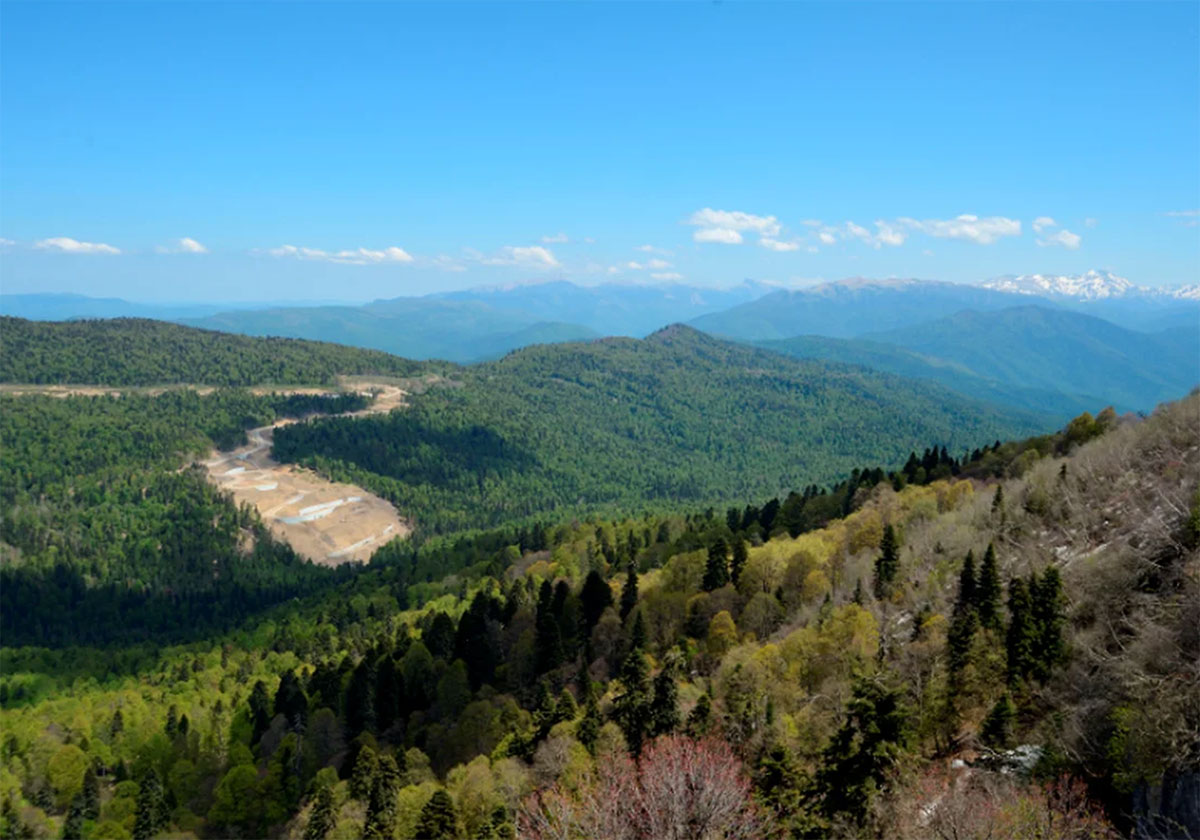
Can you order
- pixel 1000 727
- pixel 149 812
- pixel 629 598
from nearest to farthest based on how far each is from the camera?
1. pixel 1000 727
2. pixel 149 812
3. pixel 629 598

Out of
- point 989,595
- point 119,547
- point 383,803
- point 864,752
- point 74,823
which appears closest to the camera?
point 864,752

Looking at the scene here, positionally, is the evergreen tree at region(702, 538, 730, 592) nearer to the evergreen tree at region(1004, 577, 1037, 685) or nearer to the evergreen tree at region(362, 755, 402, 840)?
the evergreen tree at region(1004, 577, 1037, 685)

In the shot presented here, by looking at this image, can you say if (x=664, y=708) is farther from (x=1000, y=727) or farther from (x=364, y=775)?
(x=364, y=775)

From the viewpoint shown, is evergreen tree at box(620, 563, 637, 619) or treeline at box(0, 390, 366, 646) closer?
evergreen tree at box(620, 563, 637, 619)

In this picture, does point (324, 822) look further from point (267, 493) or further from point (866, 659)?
point (267, 493)

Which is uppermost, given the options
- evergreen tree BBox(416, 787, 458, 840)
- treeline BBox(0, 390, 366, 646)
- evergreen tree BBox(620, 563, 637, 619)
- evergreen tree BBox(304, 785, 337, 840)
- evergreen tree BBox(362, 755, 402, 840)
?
evergreen tree BBox(620, 563, 637, 619)

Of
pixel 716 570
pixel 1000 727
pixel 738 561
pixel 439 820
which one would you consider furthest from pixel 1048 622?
pixel 439 820

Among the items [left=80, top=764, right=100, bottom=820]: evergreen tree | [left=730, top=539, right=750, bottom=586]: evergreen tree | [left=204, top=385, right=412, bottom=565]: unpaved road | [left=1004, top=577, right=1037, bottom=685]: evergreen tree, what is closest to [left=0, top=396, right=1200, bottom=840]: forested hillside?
[left=1004, top=577, right=1037, bottom=685]: evergreen tree
